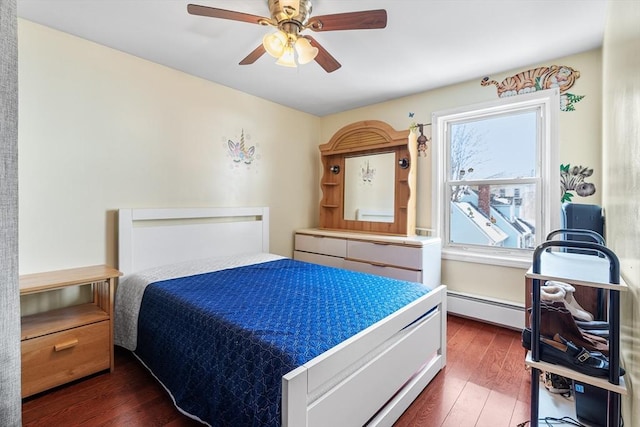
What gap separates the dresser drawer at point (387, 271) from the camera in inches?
113

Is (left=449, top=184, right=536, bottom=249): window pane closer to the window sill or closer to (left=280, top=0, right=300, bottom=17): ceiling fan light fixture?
the window sill

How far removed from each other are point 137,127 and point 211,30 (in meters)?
1.07

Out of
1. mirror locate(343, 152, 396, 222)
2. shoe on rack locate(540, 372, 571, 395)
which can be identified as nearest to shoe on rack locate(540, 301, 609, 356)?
shoe on rack locate(540, 372, 571, 395)

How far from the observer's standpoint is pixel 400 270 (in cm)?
298

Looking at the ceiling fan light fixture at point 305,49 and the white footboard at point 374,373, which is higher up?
the ceiling fan light fixture at point 305,49

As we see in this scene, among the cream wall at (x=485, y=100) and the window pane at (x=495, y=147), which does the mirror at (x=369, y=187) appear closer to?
the cream wall at (x=485, y=100)

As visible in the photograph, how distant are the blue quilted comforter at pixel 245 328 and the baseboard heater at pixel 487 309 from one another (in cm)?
121

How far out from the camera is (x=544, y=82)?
2602mm

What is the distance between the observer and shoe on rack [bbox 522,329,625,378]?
1155mm

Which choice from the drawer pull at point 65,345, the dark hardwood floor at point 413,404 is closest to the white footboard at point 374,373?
the dark hardwood floor at point 413,404

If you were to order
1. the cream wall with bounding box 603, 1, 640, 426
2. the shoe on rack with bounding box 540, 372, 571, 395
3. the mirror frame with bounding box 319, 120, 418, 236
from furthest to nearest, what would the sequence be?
the mirror frame with bounding box 319, 120, 418, 236, the shoe on rack with bounding box 540, 372, 571, 395, the cream wall with bounding box 603, 1, 640, 426

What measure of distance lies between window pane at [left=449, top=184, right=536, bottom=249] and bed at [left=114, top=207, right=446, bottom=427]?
1282mm

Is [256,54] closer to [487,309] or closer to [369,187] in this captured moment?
[369,187]

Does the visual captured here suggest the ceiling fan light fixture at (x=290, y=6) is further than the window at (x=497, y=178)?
No
